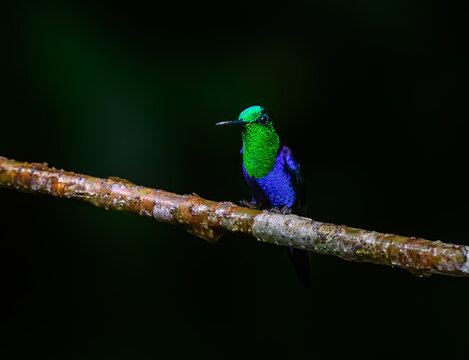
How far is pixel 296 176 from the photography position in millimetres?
1927

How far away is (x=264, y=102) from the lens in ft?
8.96

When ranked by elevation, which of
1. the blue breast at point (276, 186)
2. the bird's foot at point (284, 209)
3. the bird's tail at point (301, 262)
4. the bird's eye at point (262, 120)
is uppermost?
the bird's eye at point (262, 120)

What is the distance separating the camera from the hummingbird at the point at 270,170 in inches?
67.7

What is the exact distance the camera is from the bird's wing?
6.22 ft

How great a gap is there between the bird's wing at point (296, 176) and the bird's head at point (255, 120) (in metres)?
0.19

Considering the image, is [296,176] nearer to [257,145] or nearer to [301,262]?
[257,145]

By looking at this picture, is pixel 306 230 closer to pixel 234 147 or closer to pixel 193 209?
pixel 193 209

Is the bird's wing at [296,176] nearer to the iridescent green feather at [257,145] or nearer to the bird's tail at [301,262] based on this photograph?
the iridescent green feather at [257,145]

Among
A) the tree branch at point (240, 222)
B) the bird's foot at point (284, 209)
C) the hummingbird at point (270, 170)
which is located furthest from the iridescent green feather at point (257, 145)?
the tree branch at point (240, 222)

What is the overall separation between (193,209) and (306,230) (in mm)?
390

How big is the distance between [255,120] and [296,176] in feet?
1.14

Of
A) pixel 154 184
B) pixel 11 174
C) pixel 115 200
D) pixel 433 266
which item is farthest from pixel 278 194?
pixel 154 184

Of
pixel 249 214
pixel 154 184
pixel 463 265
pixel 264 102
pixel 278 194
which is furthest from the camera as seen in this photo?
pixel 154 184

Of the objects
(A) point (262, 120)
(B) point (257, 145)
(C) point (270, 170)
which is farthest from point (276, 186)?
(A) point (262, 120)
